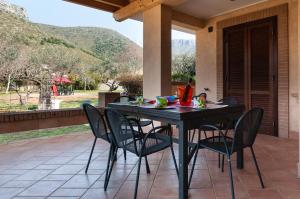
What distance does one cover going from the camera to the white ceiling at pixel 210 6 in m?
4.38

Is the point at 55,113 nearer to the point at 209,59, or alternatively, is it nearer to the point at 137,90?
the point at 137,90

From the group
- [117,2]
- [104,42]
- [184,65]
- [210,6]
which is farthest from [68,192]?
[104,42]

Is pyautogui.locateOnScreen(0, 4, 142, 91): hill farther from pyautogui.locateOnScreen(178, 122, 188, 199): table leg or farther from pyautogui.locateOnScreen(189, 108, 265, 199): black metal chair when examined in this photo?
pyautogui.locateOnScreen(189, 108, 265, 199): black metal chair

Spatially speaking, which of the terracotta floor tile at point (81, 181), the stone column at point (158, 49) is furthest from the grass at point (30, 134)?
the terracotta floor tile at point (81, 181)

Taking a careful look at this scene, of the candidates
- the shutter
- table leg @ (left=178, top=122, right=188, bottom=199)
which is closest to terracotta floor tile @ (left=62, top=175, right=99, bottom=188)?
table leg @ (left=178, top=122, right=188, bottom=199)

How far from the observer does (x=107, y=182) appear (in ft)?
7.18

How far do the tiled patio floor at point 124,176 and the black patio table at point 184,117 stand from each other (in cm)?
29

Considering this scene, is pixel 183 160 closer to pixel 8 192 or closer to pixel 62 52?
pixel 8 192

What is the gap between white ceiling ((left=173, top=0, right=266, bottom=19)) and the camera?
438 centimetres

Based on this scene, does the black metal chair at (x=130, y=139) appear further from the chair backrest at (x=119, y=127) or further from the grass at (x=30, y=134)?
the grass at (x=30, y=134)

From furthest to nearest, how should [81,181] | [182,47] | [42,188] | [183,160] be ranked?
[182,47] → [81,181] → [42,188] → [183,160]

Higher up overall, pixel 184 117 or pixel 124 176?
pixel 184 117

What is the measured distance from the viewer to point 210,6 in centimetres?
458

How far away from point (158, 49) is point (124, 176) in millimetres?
2583
